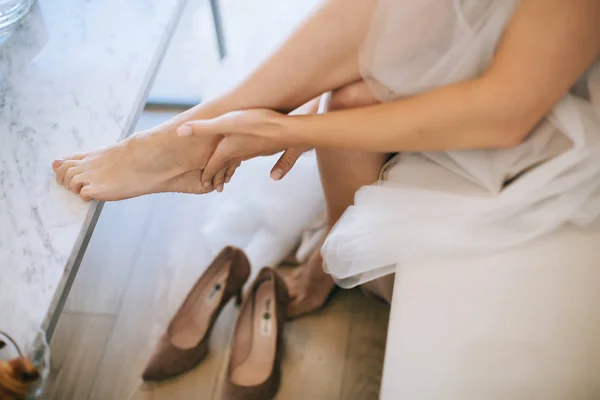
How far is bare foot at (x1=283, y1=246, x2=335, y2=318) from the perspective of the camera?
1.11 m

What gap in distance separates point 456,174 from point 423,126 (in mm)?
90

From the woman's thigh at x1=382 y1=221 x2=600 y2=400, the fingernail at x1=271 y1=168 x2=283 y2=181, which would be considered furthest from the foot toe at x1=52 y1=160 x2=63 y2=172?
the woman's thigh at x1=382 y1=221 x2=600 y2=400

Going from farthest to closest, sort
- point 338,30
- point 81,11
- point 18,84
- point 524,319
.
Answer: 1. point 81,11
2. point 18,84
3. point 338,30
4. point 524,319

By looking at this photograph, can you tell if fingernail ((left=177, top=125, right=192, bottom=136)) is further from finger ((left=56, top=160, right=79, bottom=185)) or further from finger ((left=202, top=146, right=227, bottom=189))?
finger ((left=56, top=160, right=79, bottom=185))

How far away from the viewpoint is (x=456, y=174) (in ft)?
2.52

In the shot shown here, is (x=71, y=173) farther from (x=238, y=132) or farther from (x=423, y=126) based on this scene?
(x=423, y=126)

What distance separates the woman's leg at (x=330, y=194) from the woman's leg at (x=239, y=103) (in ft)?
0.36

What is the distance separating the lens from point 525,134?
0.72 m

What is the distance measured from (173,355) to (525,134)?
27.9 inches

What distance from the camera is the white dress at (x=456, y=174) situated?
69 cm

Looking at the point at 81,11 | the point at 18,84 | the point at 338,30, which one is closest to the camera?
the point at 338,30

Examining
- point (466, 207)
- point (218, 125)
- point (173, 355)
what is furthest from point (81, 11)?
point (466, 207)

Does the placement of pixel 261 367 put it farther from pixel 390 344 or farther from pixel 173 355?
pixel 390 344

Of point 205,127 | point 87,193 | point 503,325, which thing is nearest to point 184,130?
point 205,127
